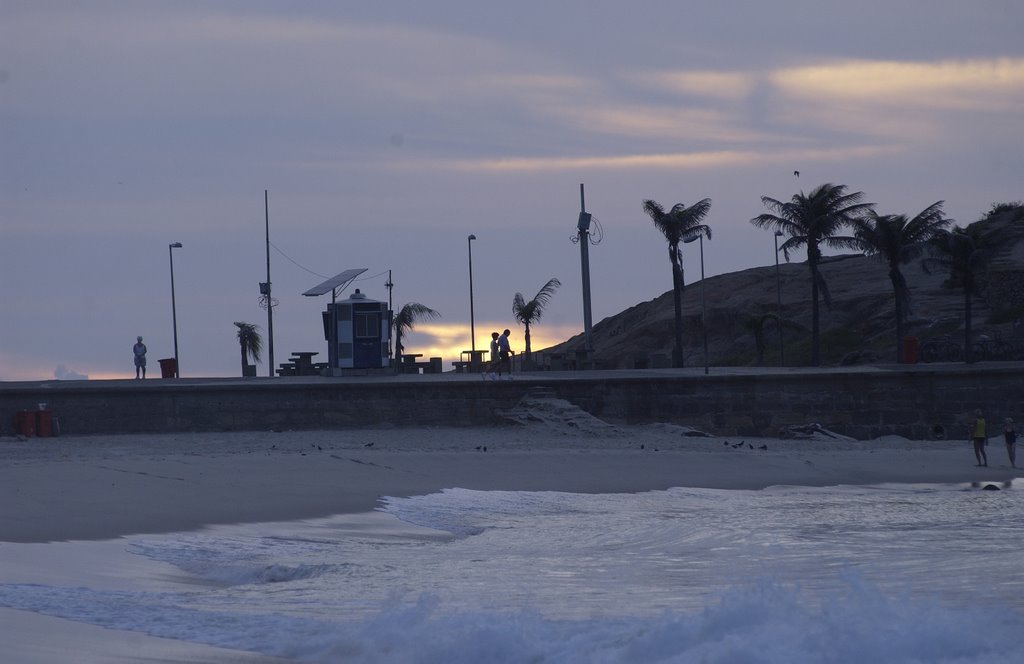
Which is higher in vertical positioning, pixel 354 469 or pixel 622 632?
pixel 354 469

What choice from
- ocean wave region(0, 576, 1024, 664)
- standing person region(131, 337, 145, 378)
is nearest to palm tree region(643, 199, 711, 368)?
standing person region(131, 337, 145, 378)

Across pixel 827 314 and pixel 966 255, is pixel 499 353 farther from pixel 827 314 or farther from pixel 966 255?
pixel 827 314

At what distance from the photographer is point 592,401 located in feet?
92.8

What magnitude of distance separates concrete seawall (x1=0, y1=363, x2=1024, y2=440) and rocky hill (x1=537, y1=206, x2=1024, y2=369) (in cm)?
A: 1522

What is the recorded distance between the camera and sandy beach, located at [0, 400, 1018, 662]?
13.8m

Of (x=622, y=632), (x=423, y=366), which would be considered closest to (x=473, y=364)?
(x=423, y=366)

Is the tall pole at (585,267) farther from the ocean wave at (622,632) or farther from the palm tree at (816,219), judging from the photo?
the ocean wave at (622,632)

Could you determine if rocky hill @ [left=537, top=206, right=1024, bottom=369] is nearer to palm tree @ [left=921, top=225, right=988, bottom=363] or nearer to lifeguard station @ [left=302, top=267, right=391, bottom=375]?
palm tree @ [left=921, top=225, right=988, bottom=363]

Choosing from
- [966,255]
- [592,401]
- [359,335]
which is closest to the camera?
[592,401]

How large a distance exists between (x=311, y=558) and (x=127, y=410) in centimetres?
1620

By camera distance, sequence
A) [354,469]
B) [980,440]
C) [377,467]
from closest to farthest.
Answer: [354,469] < [377,467] < [980,440]

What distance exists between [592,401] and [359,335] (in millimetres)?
7203

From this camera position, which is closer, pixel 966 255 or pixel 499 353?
pixel 499 353

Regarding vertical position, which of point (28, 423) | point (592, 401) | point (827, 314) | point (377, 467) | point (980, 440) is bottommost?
point (980, 440)
